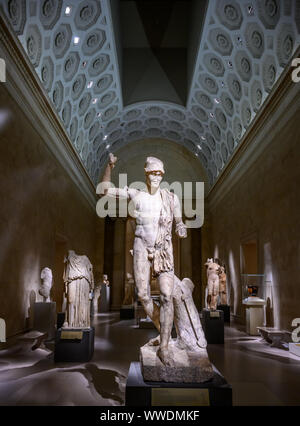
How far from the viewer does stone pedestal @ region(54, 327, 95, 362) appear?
6727 mm

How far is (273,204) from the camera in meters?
11.0

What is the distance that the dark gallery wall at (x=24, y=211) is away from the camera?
8352mm

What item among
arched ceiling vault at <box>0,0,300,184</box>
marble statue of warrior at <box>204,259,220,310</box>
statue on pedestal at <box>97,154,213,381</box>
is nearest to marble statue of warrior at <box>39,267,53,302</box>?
marble statue of warrior at <box>204,259,220,310</box>

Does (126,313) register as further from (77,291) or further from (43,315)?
(77,291)

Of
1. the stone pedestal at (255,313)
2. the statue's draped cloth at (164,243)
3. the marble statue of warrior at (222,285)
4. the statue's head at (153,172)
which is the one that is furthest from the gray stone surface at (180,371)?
the marble statue of warrior at (222,285)

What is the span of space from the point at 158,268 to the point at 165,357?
1060 millimetres

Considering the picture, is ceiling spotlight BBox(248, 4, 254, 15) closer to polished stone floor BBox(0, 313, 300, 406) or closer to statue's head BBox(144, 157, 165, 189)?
statue's head BBox(144, 157, 165, 189)

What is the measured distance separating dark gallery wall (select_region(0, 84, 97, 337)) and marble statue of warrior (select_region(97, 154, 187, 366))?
462cm

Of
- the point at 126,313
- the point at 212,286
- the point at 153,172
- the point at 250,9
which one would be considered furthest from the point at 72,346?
the point at 250,9

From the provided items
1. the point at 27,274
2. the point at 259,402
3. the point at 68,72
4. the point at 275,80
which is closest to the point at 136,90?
the point at 68,72

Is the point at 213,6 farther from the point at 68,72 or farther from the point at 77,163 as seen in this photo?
the point at 77,163

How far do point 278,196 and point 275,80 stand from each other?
137 inches

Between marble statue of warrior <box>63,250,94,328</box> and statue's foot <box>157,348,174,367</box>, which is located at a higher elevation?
marble statue of warrior <box>63,250,94,328</box>
